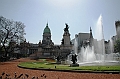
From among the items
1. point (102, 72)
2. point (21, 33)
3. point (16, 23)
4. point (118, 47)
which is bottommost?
point (102, 72)

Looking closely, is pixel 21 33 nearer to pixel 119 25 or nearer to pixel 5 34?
pixel 5 34

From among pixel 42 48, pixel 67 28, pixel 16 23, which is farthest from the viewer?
pixel 42 48

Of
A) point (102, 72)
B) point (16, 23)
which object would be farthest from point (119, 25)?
point (102, 72)

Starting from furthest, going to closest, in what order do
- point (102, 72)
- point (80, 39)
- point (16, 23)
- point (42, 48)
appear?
point (80, 39) < point (42, 48) < point (16, 23) < point (102, 72)

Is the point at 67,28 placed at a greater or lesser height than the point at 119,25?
lesser

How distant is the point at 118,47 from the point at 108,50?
26754mm

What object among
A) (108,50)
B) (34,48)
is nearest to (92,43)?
(108,50)

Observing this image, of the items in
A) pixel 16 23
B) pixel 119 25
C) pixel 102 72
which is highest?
pixel 119 25

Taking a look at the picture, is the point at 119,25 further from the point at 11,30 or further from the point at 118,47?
the point at 11,30

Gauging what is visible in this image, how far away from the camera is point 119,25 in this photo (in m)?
89.2

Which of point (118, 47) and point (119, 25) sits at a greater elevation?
point (119, 25)

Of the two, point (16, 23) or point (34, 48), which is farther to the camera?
point (34, 48)

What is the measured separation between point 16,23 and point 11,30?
3.26 m

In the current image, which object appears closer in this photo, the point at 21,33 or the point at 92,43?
the point at 21,33
